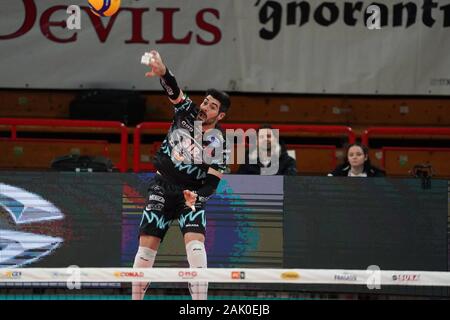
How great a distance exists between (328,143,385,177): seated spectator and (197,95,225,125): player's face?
7.03 feet

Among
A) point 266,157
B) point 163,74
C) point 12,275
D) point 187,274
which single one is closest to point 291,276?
point 187,274

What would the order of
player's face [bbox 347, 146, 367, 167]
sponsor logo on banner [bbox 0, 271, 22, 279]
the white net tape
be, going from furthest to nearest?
player's face [bbox 347, 146, 367, 167] → sponsor logo on banner [bbox 0, 271, 22, 279] → the white net tape

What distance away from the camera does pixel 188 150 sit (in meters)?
10.5

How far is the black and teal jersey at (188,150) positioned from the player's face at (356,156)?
2020 millimetres

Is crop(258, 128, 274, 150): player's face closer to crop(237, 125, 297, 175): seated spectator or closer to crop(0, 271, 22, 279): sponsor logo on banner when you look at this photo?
crop(237, 125, 297, 175): seated spectator

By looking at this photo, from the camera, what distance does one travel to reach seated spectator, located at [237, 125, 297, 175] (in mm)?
12398

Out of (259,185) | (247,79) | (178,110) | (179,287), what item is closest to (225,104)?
(178,110)

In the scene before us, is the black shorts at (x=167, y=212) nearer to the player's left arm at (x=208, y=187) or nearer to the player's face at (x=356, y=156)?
the player's left arm at (x=208, y=187)

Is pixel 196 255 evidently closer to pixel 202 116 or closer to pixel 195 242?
pixel 195 242

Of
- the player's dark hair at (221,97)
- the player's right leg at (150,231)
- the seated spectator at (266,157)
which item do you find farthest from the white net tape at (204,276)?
the seated spectator at (266,157)

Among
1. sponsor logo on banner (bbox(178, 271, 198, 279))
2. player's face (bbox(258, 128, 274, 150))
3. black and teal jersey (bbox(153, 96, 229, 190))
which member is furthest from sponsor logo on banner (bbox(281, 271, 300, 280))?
player's face (bbox(258, 128, 274, 150))

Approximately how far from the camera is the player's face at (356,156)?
39.4ft

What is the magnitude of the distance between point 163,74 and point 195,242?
1616 millimetres
